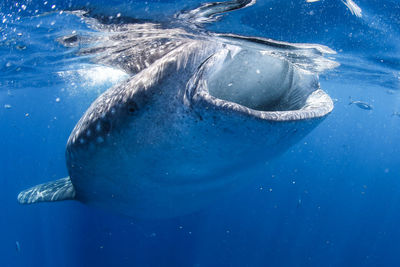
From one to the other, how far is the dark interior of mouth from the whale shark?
11mm

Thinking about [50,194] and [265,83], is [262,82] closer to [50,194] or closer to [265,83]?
[265,83]

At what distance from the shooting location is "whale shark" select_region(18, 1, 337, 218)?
1895mm

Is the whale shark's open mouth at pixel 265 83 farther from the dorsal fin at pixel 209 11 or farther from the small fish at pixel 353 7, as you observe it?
the small fish at pixel 353 7

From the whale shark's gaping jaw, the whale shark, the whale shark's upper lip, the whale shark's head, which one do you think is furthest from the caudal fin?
the whale shark's upper lip

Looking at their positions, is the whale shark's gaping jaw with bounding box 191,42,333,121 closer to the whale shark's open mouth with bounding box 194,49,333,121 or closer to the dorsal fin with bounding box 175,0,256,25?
the whale shark's open mouth with bounding box 194,49,333,121

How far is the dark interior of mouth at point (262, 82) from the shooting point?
9.61 ft

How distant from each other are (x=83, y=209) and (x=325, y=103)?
1278 cm

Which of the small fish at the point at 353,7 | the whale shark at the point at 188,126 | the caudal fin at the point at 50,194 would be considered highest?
the small fish at the point at 353,7

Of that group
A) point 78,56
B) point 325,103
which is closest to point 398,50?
point 325,103

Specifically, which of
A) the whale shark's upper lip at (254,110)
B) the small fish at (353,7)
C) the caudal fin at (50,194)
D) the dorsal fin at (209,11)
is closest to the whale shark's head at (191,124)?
the whale shark's upper lip at (254,110)

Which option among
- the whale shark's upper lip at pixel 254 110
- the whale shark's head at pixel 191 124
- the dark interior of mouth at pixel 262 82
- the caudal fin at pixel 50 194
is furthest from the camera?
the caudal fin at pixel 50 194

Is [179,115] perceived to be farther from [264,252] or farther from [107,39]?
[264,252]

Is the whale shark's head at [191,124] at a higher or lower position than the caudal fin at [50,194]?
higher

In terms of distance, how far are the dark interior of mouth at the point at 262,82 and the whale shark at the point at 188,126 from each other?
1 cm
